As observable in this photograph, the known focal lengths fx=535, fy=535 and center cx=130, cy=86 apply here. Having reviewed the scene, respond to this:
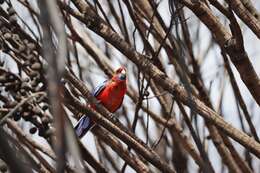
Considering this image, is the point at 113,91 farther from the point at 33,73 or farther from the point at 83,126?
the point at 33,73

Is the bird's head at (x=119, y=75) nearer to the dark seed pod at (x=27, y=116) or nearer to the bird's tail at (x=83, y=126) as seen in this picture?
the bird's tail at (x=83, y=126)

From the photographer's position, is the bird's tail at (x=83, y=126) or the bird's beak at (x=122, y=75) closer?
the bird's tail at (x=83, y=126)

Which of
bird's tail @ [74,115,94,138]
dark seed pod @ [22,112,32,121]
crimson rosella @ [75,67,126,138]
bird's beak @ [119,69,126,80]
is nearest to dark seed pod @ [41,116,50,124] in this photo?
dark seed pod @ [22,112,32,121]

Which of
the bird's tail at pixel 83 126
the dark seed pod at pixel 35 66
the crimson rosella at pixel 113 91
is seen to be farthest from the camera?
the crimson rosella at pixel 113 91

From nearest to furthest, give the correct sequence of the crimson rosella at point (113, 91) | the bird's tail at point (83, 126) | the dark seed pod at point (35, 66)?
the dark seed pod at point (35, 66), the bird's tail at point (83, 126), the crimson rosella at point (113, 91)

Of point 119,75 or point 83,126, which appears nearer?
point 83,126

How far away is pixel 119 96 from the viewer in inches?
155

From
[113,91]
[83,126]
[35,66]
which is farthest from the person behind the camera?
[113,91]

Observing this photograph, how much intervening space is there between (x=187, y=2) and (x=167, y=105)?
3.66 feet

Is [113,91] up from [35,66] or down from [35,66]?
up

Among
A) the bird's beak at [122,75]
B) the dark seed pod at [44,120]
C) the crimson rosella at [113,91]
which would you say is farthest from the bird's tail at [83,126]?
the dark seed pod at [44,120]

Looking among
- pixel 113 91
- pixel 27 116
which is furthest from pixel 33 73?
pixel 113 91

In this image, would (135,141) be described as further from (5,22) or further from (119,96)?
(119,96)

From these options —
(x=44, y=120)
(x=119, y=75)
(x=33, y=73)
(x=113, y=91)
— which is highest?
(x=119, y=75)
